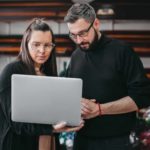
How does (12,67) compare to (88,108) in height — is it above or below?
above

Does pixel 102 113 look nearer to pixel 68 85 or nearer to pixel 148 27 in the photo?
pixel 68 85

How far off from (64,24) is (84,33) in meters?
3.41

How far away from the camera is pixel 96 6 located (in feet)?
16.3

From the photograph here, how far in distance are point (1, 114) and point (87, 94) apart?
473 millimetres

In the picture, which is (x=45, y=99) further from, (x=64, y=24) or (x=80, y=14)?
(x=64, y=24)

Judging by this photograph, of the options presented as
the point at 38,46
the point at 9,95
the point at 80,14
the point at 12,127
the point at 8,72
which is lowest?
the point at 12,127

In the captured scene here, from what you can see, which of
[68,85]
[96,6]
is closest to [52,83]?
[68,85]

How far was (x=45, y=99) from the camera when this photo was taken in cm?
159

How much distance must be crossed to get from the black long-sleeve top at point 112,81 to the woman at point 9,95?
0.25m

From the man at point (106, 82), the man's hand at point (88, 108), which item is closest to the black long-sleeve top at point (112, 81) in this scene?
the man at point (106, 82)

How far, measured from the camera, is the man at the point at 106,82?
1.86m

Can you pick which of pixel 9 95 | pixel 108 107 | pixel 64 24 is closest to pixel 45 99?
pixel 9 95

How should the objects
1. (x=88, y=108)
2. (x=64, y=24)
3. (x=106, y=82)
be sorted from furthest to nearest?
(x=64, y=24), (x=106, y=82), (x=88, y=108)

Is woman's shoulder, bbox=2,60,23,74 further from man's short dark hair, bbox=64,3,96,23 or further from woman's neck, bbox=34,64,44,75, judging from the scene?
man's short dark hair, bbox=64,3,96,23
